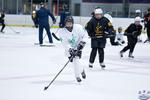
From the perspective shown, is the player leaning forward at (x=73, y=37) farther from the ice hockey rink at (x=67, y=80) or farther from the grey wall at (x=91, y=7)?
the grey wall at (x=91, y=7)

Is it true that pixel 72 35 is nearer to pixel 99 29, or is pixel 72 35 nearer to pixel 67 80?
pixel 67 80

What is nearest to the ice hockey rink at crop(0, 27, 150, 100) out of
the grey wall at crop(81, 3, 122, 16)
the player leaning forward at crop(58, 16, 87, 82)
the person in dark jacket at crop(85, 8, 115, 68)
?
the player leaning forward at crop(58, 16, 87, 82)

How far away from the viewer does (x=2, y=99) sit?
4133mm

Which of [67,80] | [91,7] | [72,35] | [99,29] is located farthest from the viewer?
[91,7]

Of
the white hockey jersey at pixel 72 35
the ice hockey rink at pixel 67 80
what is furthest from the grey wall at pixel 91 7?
the white hockey jersey at pixel 72 35

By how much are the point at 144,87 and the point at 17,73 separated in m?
2.23

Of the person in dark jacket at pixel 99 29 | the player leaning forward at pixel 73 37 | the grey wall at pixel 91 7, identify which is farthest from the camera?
the grey wall at pixel 91 7

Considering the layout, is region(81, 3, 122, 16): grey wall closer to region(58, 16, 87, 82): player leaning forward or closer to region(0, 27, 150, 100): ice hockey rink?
region(0, 27, 150, 100): ice hockey rink

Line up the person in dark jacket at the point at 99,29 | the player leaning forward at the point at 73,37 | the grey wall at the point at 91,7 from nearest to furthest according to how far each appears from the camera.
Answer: the player leaning forward at the point at 73,37, the person in dark jacket at the point at 99,29, the grey wall at the point at 91,7

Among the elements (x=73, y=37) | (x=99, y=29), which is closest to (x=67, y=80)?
(x=73, y=37)

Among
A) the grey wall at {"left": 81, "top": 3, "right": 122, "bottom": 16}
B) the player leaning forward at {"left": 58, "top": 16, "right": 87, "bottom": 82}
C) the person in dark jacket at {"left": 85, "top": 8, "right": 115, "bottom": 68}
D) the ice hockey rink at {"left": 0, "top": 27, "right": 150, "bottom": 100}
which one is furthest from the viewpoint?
the grey wall at {"left": 81, "top": 3, "right": 122, "bottom": 16}

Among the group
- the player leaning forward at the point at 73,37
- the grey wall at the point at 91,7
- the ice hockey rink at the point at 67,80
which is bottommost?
the ice hockey rink at the point at 67,80

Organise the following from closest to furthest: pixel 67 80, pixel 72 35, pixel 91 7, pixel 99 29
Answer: pixel 72 35, pixel 67 80, pixel 99 29, pixel 91 7

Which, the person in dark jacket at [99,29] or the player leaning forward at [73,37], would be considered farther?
the person in dark jacket at [99,29]
